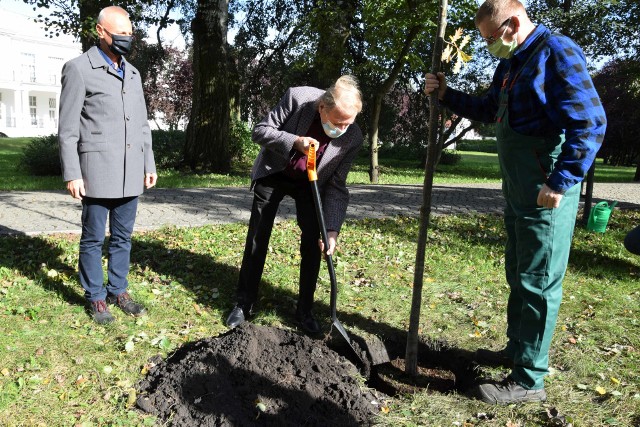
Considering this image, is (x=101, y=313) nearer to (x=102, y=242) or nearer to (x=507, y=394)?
(x=102, y=242)

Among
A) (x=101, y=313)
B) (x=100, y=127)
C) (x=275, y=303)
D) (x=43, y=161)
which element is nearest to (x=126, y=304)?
(x=101, y=313)

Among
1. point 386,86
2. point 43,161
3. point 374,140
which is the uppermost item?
point 386,86

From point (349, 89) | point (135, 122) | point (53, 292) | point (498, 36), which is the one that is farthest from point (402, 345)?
point (53, 292)

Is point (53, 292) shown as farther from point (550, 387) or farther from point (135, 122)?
point (550, 387)

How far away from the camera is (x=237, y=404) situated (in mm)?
2988

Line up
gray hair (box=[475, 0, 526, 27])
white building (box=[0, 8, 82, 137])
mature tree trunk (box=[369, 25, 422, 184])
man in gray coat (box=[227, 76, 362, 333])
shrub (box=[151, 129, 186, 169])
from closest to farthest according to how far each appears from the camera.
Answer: gray hair (box=[475, 0, 526, 27]) < man in gray coat (box=[227, 76, 362, 333]) < mature tree trunk (box=[369, 25, 422, 184]) < shrub (box=[151, 129, 186, 169]) < white building (box=[0, 8, 82, 137])

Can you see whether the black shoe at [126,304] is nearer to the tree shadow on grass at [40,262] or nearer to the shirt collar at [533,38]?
the tree shadow on grass at [40,262]

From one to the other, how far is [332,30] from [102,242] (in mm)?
11811

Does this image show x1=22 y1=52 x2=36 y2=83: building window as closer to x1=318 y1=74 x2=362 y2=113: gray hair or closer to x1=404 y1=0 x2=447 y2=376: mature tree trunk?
x1=318 y1=74 x2=362 y2=113: gray hair

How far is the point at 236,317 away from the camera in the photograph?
4.13 meters

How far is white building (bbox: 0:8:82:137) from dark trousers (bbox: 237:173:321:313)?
152 feet

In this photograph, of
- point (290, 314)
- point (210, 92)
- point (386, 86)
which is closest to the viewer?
point (290, 314)

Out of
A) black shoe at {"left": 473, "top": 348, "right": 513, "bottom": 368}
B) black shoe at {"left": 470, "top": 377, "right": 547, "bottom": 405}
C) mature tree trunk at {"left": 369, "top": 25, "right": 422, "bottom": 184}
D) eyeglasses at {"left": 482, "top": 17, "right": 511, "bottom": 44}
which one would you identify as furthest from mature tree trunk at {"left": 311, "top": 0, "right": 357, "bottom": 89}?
black shoe at {"left": 470, "top": 377, "right": 547, "bottom": 405}

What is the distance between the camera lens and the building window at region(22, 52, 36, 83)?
47188 mm
